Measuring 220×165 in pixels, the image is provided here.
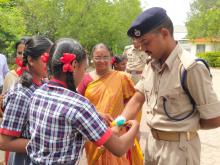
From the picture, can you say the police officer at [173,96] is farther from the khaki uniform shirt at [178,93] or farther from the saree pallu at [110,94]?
the saree pallu at [110,94]

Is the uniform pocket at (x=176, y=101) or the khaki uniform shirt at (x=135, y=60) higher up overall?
the uniform pocket at (x=176, y=101)

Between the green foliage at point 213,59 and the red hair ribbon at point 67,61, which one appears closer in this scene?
the red hair ribbon at point 67,61

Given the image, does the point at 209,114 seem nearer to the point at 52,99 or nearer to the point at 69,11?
the point at 52,99

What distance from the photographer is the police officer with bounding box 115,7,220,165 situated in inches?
91.7

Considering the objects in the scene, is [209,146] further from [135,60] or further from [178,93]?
[178,93]

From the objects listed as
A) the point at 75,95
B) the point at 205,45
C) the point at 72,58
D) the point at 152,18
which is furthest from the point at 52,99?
the point at 205,45

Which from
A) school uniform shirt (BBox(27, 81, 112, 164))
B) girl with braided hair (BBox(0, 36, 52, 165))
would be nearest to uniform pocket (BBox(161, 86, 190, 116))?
school uniform shirt (BBox(27, 81, 112, 164))

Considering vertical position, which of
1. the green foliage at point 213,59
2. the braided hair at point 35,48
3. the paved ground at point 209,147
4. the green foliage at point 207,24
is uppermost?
the braided hair at point 35,48

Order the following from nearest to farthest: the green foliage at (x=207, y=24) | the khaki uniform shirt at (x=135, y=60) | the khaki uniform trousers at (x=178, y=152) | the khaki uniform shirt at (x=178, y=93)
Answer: the khaki uniform shirt at (x=178, y=93) → the khaki uniform trousers at (x=178, y=152) → the khaki uniform shirt at (x=135, y=60) → the green foliage at (x=207, y=24)

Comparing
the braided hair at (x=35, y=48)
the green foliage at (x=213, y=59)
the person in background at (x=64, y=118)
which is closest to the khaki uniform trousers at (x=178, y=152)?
the person in background at (x=64, y=118)

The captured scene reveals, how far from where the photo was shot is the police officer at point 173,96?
7.64ft

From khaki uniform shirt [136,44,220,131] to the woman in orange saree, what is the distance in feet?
4.54

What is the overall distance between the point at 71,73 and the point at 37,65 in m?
0.66

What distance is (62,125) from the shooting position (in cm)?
199
